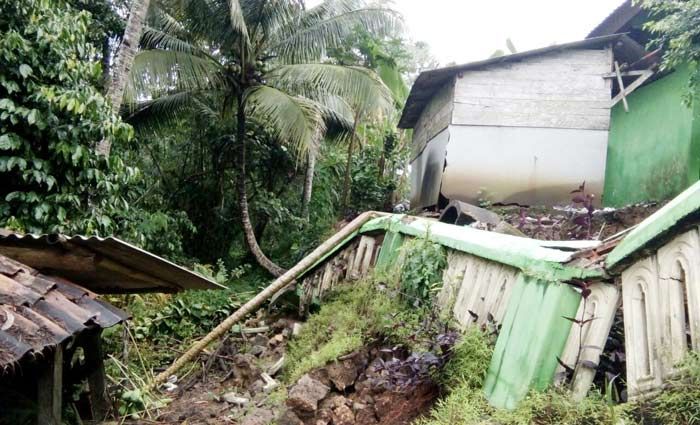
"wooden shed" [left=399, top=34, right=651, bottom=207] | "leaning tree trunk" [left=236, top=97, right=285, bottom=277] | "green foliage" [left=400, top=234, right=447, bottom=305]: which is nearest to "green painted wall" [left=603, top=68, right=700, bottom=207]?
"wooden shed" [left=399, top=34, right=651, bottom=207]

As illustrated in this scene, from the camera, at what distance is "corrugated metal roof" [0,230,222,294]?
3.07 meters

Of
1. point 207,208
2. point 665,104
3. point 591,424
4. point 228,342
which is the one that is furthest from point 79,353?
point 665,104

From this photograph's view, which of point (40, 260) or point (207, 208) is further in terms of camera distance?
point (207, 208)

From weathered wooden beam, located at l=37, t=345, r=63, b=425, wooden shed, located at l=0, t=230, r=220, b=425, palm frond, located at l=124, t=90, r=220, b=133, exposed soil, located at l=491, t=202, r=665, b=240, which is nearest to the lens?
wooden shed, located at l=0, t=230, r=220, b=425

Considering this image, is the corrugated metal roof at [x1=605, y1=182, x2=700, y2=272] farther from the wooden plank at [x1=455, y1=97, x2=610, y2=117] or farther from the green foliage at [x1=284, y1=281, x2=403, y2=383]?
the wooden plank at [x1=455, y1=97, x2=610, y2=117]

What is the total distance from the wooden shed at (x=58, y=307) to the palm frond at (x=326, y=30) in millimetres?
6707

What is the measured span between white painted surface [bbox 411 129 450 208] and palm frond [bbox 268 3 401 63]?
2529mm

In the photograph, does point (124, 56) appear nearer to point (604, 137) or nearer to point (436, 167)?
point (436, 167)

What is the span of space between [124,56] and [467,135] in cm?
532

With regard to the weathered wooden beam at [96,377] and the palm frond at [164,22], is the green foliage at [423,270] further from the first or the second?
the palm frond at [164,22]

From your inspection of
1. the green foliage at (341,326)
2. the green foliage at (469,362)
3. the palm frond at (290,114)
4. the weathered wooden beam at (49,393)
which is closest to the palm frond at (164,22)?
the palm frond at (290,114)

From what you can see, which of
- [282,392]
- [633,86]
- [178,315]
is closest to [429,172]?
[633,86]

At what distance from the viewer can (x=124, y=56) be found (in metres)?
6.64

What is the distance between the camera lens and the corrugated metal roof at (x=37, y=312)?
2.25 meters
